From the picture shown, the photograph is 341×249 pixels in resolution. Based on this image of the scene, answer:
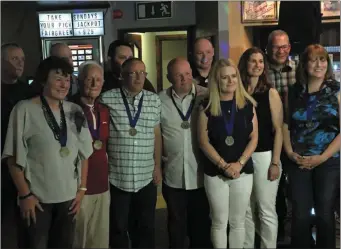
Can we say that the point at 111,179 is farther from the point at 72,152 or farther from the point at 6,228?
the point at 6,228

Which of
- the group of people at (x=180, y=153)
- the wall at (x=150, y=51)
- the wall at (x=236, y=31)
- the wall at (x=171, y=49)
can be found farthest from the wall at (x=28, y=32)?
the group of people at (x=180, y=153)


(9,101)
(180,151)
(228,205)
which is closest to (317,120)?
(228,205)

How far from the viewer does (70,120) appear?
2.30 meters

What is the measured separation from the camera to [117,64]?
2863 millimetres

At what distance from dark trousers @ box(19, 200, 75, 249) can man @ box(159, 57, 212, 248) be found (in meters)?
0.60

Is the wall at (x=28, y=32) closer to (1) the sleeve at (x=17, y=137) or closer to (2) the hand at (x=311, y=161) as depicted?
(1) the sleeve at (x=17, y=137)

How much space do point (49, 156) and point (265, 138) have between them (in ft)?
3.89

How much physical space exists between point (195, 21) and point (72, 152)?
158 inches

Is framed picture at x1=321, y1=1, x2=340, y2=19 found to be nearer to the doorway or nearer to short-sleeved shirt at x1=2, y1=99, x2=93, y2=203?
the doorway

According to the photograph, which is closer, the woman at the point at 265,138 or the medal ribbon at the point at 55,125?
the medal ribbon at the point at 55,125

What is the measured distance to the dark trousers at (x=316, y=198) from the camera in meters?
2.41

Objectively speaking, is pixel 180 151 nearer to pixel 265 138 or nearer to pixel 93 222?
pixel 265 138

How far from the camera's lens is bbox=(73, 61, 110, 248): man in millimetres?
2412

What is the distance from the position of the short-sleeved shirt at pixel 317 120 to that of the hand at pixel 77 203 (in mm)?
1229
